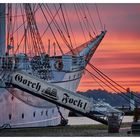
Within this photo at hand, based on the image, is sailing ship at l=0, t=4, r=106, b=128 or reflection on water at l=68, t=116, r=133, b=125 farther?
reflection on water at l=68, t=116, r=133, b=125

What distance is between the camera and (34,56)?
23844mm

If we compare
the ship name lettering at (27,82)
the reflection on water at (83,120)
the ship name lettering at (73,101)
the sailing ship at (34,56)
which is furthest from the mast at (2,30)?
the reflection on water at (83,120)

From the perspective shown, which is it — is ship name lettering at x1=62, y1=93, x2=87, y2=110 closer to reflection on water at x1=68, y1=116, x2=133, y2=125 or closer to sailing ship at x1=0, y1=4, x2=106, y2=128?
sailing ship at x1=0, y1=4, x2=106, y2=128

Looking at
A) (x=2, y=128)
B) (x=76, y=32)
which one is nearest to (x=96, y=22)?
(x=76, y=32)

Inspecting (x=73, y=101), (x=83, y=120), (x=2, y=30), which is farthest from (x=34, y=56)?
(x=83, y=120)

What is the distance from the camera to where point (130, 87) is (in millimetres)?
22891

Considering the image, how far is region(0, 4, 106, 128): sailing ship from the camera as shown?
23469 mm

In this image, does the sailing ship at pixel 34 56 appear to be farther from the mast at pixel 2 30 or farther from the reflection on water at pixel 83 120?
the reflection on water at pixel 83 120

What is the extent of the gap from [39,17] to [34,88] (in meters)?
0.94

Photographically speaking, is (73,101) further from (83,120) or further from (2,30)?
(83,120)

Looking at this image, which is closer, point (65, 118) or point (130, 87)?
point (130, 87)

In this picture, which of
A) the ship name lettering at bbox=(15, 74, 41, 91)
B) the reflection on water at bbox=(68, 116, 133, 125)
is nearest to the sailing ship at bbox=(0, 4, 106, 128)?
the ship name lettering at bbox=(15, 74, 41, 91)

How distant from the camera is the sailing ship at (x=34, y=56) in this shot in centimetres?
2347

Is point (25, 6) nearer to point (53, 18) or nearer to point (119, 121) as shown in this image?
point (53, 18)
